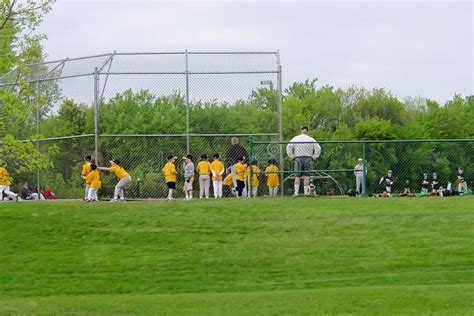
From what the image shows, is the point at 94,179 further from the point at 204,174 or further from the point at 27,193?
the point at 27,193

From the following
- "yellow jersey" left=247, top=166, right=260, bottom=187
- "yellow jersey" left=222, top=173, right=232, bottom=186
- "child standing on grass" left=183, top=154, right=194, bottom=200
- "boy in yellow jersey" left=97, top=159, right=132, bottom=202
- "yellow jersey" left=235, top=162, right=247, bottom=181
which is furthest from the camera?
"yellow jersey" left=222, top=173, right=232, bottom=186

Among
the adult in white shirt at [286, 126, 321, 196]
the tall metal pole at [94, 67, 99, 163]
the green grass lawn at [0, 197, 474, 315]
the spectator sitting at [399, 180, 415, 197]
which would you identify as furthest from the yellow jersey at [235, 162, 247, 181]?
the spectator sitting at [399, 180, 415, 197]

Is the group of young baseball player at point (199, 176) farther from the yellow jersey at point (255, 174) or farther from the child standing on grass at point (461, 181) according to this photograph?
the child standing on grass at point (461, 181)

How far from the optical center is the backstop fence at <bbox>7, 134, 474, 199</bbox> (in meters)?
26.2

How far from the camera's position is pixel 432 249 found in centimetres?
1842

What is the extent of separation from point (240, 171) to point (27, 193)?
7830 millimetres

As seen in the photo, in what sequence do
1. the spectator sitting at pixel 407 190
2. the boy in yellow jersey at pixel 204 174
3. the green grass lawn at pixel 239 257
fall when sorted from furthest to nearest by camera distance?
1. the spectator sitting at pixel 407 190
2. the boy in yellow jersey at pixel 204 174
3. the green grass lawn at pixel 239 257

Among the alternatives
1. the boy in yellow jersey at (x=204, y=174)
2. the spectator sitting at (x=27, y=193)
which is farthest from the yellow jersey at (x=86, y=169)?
the spectator sitting at (x=27, y=193)

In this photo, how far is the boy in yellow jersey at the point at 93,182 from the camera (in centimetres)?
2462

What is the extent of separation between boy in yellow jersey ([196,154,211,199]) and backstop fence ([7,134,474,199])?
82 cm

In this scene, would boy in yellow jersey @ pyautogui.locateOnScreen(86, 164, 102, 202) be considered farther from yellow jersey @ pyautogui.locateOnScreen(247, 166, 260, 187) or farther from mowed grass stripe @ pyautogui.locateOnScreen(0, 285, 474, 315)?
mowed grass stripe @ pyautogui.locateOnScreen(0, 285, 474, 315)

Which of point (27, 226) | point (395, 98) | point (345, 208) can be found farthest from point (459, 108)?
point (27, 226)

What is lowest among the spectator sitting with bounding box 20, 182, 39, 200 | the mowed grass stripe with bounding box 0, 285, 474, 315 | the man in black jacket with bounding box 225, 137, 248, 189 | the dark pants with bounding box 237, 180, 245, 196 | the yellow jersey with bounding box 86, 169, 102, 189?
the mowed grass stripe with bounding box 0, 285, 474, 315

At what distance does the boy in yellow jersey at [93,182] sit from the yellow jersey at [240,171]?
12.8 ft
